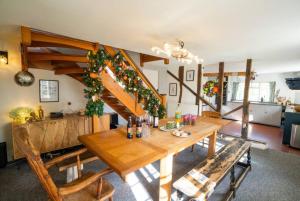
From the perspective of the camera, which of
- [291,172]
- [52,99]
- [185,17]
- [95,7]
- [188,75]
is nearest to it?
[95,7]

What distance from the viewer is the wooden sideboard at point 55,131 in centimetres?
270

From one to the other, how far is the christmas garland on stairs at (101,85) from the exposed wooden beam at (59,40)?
52 cm

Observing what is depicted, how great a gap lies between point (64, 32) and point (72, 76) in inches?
64.6

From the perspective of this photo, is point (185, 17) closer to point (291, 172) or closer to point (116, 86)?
point (116, 86)

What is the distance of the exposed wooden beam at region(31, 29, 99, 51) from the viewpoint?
214cm

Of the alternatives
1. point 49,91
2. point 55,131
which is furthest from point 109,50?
point 55,131

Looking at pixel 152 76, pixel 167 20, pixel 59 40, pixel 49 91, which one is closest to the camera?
pixel 167 20

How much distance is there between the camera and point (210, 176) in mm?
1596

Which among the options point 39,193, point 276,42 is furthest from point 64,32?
point 276,42

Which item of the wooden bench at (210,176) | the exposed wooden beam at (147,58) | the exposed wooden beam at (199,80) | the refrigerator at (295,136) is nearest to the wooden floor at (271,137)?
the refrigerator at (295,136)

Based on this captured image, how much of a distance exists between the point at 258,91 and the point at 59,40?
8.37m

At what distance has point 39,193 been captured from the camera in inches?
76.5

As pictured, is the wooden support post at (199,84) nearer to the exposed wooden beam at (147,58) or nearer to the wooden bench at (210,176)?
the exposed wooden beam at (147,58)

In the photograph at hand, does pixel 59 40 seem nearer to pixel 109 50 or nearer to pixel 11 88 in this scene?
pixel 109 50
